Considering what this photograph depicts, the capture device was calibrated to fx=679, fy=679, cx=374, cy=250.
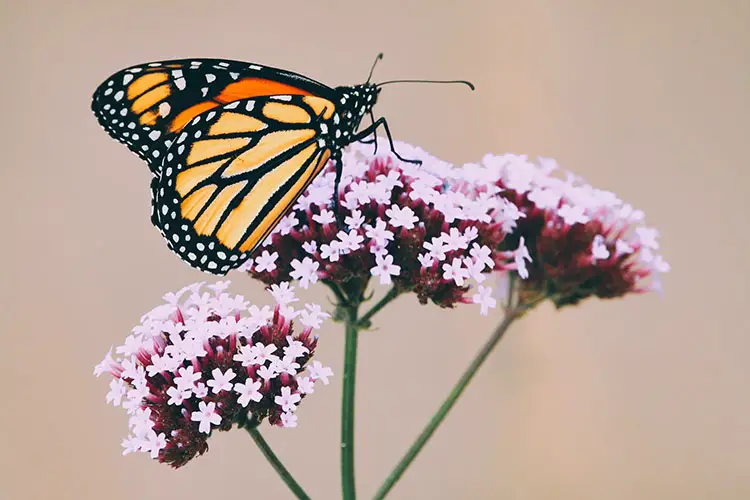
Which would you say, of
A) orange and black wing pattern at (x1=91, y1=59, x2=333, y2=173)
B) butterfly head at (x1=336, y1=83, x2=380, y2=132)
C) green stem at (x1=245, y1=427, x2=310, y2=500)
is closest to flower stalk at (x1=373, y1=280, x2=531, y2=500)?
green stem at (x1=245, y1=427, x2=310, y2=500)

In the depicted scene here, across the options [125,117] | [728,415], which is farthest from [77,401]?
[728,415]

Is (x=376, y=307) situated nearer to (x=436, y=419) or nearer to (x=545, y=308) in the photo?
(x=436, y=419)

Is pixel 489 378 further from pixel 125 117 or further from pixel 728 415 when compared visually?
pixel 125 117

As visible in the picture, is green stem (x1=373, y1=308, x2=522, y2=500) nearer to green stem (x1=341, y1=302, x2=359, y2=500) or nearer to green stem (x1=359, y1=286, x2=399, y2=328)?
green stem (x1=341, y1=302, x2=359, y2=500)

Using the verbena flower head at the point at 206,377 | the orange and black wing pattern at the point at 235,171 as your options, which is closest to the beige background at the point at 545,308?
the orange and black wing pattern at the point at 235,171

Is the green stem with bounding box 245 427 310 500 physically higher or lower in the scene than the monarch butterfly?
lower

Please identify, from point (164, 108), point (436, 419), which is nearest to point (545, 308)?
point (436, 419)
